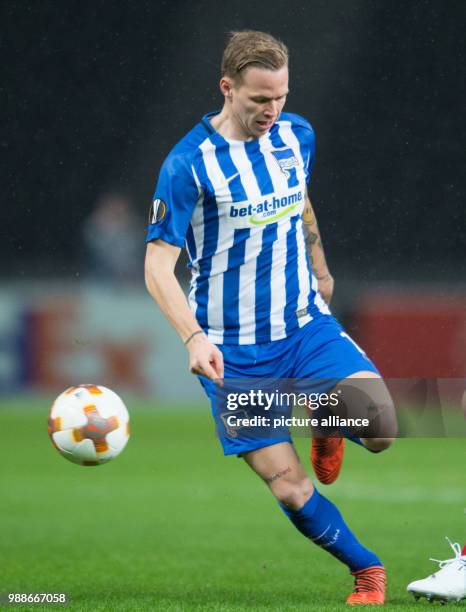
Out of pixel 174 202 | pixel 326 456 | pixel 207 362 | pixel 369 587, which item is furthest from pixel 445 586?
pixel 174 202

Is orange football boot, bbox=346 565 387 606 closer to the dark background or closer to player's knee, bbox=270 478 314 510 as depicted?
player's knee, bbox=270 478 314 510

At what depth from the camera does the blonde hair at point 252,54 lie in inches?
153

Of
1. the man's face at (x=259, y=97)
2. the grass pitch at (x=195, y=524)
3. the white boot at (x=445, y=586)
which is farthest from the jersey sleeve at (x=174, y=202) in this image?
the white boot at (x=445, y=586)

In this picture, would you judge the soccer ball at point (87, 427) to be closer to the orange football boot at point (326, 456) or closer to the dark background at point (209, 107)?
the orange football boot at point (326, 456)

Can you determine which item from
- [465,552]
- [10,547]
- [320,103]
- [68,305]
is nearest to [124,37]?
[320,103]

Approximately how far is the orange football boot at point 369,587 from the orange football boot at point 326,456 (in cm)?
51

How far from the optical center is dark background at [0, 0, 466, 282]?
12.1 m

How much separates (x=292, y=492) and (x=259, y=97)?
1.29 meters

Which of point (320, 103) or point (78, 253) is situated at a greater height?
point (320, 103)

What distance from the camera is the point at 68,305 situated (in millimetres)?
10297

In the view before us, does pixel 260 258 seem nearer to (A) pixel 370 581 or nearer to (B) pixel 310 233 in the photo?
(B) pixel 310 233

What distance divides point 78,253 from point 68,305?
77.1 inches

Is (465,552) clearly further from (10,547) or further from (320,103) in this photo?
(320,103)

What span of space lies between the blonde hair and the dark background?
764 cm
